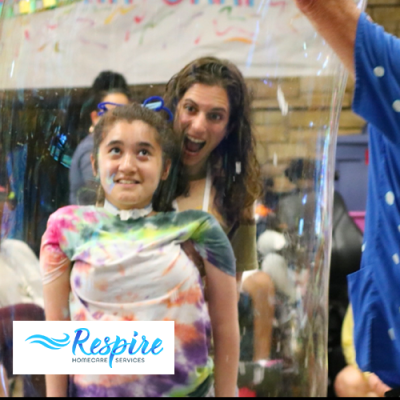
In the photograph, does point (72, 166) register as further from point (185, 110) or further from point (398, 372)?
point (398, 372)

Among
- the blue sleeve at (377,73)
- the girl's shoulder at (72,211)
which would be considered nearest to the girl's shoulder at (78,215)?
the girl's shoulder at (72,211)

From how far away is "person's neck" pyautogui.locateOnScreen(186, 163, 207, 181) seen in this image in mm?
534

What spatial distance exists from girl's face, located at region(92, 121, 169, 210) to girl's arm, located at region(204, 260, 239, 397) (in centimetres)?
10

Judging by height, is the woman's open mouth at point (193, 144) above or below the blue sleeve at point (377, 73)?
below

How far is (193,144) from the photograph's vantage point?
54cm

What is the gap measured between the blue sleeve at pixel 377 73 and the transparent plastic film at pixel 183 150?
0.32 feet

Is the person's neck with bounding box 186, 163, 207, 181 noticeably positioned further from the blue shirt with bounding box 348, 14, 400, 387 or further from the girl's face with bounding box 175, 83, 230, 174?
the blue shirt with bounding box 348, 14, 400, 387

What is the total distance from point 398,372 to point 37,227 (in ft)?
1.42

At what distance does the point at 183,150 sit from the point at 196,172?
0.03 meters

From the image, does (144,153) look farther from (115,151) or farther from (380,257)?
(380,257)

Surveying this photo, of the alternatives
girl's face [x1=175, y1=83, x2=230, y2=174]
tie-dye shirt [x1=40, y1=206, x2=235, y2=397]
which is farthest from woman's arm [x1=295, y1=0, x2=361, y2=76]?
tie-dye shirt [x1=40, y1=206, x2=235, y2=397]

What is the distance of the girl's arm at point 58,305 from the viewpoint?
0.53 meters

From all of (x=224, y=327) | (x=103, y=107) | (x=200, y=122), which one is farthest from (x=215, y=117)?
(x=224, y=327)

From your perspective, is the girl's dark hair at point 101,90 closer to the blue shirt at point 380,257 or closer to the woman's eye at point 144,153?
the woman's eye at point 144,153
